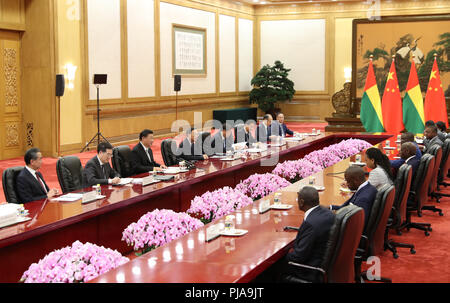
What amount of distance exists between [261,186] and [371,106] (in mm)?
6473

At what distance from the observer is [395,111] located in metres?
11.5

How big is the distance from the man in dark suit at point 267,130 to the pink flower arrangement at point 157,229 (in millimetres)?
6243

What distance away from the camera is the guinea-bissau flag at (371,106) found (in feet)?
38.1

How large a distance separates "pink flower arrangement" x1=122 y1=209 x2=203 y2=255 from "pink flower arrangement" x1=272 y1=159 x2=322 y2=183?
284 cm

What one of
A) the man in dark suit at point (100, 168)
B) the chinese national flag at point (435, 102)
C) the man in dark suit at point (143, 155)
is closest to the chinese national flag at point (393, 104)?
the chinese national flag at point (435, 102)

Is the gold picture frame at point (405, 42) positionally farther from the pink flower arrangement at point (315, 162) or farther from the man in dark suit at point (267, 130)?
the pink flower arrangement at point (315, 162)

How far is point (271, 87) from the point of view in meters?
18.3

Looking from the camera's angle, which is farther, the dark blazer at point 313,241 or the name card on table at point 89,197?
the name card on table at point 89,197

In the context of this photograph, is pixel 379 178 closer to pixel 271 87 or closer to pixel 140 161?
pixel 140 161

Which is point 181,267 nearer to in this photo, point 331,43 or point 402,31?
point 402,31

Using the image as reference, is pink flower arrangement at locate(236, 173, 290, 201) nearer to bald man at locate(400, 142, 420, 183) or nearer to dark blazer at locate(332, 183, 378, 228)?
dark blazer at locate(332, 183, 378, 228)

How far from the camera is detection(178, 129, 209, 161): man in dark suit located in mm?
8070

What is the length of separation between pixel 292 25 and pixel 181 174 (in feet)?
44.7
